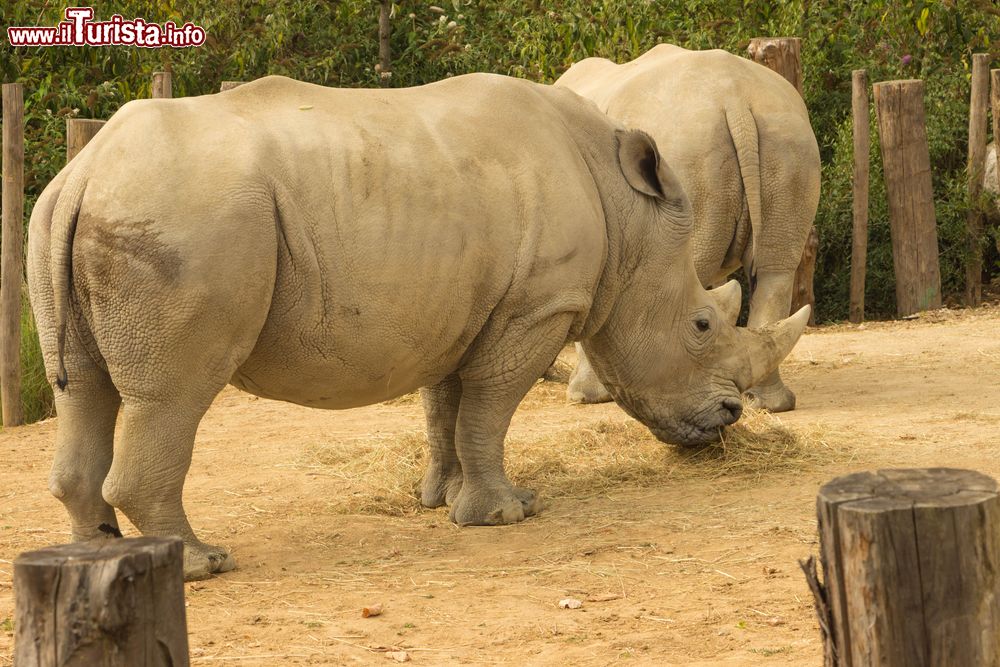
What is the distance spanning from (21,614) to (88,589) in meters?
0.18

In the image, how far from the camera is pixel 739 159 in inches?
329

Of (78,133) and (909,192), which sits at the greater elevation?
(78,133)

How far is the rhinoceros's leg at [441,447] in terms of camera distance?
22.0 feet

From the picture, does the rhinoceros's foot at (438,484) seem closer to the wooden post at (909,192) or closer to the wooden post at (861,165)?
the wooden post at (861,165)

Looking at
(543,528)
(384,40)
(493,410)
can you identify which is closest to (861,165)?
(384,40)

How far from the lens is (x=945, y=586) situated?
121 inches

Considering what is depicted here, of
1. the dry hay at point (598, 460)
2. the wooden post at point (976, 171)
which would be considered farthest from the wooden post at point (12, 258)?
the wooden post at point (976, 171)

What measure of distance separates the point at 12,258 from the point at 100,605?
6741 millimetres

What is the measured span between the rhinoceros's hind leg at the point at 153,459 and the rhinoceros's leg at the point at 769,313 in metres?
4.18

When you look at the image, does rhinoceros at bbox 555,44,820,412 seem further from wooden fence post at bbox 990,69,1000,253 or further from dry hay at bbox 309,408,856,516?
wooden fence post at bbox 990,69,1000,253

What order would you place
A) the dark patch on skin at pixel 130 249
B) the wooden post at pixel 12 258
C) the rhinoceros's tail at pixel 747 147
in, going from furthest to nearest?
the wooden post at pixel 12 258
the rhinoceros's tail at pixel 747 147
the dark patch on skin at pixel 130 249

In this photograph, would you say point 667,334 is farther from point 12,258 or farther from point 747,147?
point 12,258

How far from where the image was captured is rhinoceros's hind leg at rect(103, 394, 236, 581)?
5207mm

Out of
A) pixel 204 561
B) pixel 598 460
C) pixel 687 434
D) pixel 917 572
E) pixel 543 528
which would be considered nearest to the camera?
pixel 917 572
